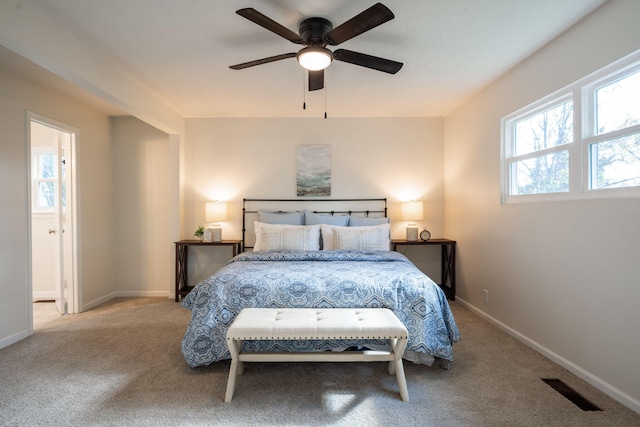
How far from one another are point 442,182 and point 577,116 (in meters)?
2.14

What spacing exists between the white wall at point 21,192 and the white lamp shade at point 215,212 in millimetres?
1412

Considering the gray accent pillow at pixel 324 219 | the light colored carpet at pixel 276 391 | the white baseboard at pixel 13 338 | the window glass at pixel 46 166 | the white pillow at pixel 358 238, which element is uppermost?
the window glass at pixel 46 166

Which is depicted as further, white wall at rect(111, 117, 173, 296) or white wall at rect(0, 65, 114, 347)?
white wall at rect(111, 117, 173, 296)

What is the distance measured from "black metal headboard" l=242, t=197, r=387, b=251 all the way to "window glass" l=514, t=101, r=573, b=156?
5.95 ft

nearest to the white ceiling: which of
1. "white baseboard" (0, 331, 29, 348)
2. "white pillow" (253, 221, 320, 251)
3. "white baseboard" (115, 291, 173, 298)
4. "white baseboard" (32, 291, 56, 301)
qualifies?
"white pillow" (253, 221, 320, 251)

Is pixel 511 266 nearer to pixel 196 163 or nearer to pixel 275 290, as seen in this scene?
pixel 275 290

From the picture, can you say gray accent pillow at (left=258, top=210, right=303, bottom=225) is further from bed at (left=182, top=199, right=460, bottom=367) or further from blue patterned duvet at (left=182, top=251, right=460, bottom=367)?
blue patterned duvet at (left=182, top=251, right=460, bottom=367)

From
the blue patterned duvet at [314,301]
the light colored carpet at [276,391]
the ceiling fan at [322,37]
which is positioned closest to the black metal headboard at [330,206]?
the blue patterned duvet at [314,301]

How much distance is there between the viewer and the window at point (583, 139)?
1937 mm

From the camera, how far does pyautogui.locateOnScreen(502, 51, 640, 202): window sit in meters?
1.94

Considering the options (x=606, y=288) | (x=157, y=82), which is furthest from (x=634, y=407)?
(x=157, y=82)

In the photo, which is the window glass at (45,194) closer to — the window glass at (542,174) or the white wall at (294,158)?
the white wall at (294,158)

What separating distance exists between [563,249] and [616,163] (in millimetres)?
685

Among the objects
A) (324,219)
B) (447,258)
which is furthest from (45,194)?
(447,258)
